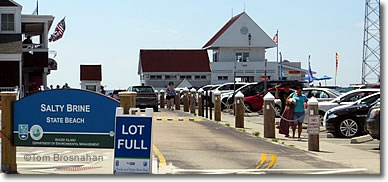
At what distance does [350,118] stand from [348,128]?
1.07 ft

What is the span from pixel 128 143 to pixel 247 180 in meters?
2.02

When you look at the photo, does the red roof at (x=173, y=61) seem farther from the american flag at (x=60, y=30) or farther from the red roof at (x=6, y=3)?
the american flag at (x=60, y=30)

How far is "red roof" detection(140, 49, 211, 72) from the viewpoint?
59.5m

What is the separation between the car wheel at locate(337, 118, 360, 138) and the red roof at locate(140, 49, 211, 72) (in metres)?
39.6

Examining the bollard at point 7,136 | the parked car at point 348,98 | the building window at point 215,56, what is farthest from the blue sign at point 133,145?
the building window at point 215,56

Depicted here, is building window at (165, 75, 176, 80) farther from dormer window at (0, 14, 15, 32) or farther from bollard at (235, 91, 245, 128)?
bollard at (235, 91, 245, 128)

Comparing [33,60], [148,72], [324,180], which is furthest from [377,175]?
[148,72]

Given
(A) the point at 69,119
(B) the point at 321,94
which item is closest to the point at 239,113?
(B) the point at 321,94

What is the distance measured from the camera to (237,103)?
23391 millimetres

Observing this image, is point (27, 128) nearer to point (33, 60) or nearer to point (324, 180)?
point (324, 180)

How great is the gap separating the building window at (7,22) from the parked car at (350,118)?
21.2 meters

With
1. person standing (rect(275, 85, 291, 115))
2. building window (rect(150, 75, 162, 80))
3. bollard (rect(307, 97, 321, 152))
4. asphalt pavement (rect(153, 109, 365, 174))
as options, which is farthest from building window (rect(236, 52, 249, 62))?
bollard (rect(307, 97, 321, 152))

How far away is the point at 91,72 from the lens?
99.5ft

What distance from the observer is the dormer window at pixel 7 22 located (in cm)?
3531
